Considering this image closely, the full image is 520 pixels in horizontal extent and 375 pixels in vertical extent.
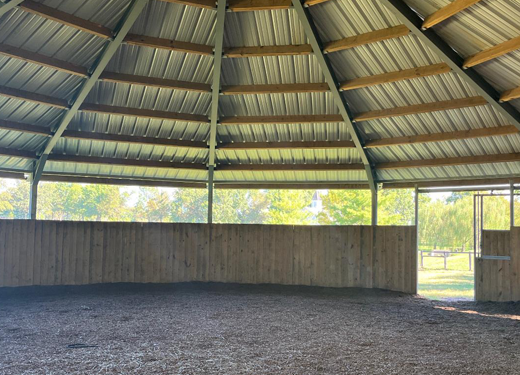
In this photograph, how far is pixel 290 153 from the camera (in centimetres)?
1488

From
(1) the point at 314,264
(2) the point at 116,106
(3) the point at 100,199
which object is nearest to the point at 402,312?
(1) the point at 314,264

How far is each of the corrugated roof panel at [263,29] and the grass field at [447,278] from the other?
51.5ft

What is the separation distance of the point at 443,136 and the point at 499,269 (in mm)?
3651

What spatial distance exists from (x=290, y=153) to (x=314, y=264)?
10.8 feet

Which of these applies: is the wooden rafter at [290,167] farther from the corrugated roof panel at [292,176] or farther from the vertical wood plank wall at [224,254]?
the vertical wood plank wall at [224,254]

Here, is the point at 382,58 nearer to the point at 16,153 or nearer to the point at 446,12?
the point at 446,12

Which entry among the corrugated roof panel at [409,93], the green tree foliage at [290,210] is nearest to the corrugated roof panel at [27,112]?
the corrugated roof panel at [409,93]

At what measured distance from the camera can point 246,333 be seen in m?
8.58

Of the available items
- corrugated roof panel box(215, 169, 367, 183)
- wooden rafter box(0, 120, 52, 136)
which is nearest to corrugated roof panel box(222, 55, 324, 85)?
corrugated roof panel box(215, 169, 367, 183)

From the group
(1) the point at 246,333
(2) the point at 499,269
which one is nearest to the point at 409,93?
(2) the point at 499,269

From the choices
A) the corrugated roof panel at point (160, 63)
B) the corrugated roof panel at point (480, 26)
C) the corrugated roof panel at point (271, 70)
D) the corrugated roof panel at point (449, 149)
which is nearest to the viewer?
the corrugated roof panel at point (480, 26)

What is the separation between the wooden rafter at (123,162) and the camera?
14116 mm

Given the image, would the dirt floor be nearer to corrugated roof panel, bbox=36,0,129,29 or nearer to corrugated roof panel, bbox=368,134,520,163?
corrugated roof panel, bbox=368,134,520,163

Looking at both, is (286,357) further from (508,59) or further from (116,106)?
(116,106)
